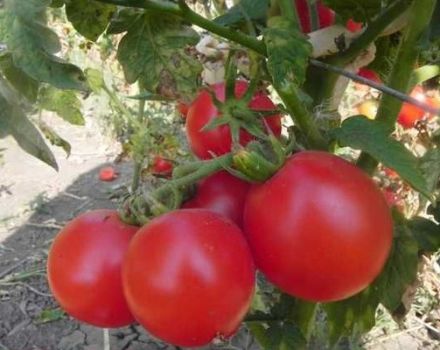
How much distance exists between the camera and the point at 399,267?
31.9 inches

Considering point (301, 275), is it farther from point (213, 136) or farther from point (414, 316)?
point (414, 316)

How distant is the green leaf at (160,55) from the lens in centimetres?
72

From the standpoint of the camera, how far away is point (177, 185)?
2.10 ft

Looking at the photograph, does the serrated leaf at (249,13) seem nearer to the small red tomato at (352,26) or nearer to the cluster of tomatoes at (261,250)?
the small red tomato at (352,26)

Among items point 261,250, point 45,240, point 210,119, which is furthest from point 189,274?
point 45,240

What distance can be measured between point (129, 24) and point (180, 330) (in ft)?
1.01

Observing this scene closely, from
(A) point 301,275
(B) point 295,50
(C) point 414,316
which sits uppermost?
(B) point 295,50

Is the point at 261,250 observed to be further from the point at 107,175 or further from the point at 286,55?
the point at 107,175

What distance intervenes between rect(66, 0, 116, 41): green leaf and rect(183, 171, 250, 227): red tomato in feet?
0.66

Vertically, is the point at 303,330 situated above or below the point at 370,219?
below

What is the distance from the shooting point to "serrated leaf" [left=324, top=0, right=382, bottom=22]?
71 centimetres

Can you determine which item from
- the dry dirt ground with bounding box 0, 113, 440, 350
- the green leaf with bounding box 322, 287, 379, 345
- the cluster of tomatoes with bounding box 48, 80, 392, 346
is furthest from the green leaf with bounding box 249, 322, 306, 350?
the dry dirt ground with bounding box 0, 113, 440, 350

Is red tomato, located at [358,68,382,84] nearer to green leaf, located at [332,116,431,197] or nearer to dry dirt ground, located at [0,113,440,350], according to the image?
green leaf, located at [332,116,431,197]

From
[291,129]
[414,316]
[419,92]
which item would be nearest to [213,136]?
[291,129]
